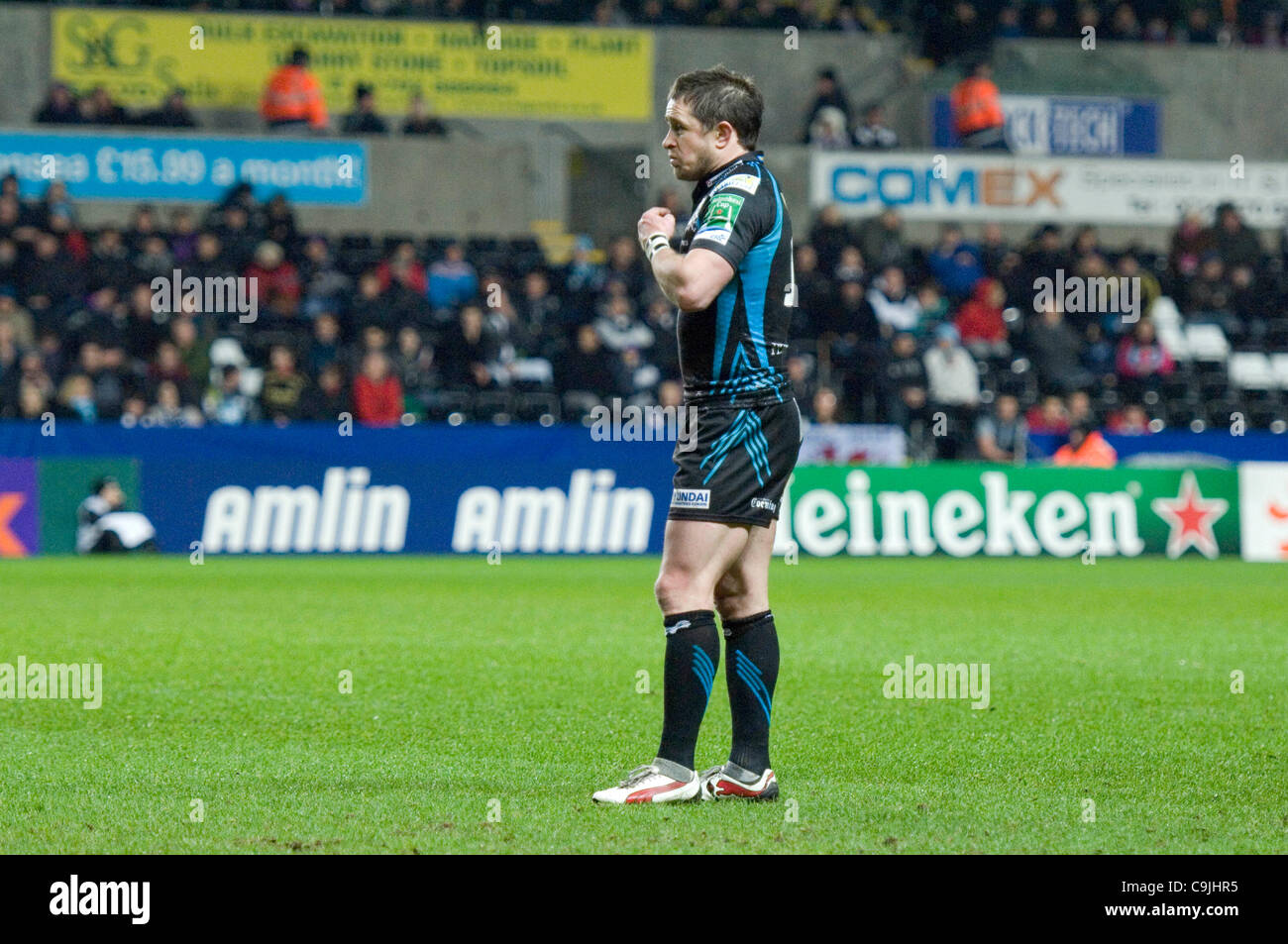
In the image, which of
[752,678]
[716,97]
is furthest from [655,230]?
[752,678]

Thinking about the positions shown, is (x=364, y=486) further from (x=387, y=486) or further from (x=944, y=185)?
Answer: (x=944, y=185)

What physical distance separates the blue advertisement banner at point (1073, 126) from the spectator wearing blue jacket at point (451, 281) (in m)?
8.76

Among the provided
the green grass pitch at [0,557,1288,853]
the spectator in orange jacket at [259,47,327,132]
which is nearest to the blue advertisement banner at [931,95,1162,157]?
the spectator in orange jacket at [259,47,327,132]

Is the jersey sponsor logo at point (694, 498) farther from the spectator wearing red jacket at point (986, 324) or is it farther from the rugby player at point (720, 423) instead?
the spectator wearing red jacket at point (986, 324)

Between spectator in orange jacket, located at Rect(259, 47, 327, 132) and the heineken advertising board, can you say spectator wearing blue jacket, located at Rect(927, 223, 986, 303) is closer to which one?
the heineken advertising board

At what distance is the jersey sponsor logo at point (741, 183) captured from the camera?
20.3 feet

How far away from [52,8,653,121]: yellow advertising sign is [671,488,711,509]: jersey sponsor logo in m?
21.6

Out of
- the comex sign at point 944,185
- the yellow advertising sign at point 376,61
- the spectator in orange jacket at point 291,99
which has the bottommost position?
the comex sign at point 944,185

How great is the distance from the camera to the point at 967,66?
2914 centimetres

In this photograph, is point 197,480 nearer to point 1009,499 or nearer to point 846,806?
point 1009,499

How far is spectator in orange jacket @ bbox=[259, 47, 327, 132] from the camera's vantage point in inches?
997

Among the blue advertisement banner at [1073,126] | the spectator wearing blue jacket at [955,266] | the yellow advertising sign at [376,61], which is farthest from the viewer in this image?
the blue advertisement banner at [1073,126]

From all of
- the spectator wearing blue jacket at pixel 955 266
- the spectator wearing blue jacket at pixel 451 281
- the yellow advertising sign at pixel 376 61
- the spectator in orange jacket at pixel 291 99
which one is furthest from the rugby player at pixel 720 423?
the yellow advertising sign at pixel 376 61

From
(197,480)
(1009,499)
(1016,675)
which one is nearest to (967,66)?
(1009,499)
